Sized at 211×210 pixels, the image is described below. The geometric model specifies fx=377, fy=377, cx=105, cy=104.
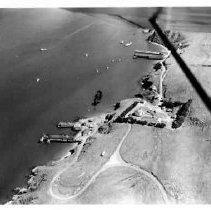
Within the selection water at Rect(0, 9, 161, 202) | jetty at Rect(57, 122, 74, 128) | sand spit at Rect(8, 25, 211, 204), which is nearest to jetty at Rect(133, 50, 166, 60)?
water at Rect(0, 9, 161, 202)

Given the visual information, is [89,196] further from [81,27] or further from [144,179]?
[81,27]

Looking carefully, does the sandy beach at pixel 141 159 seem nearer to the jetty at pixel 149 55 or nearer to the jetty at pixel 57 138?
the jetty at pixel 57 138

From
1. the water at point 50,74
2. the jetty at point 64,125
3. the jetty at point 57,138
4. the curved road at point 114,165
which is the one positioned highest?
the water at point 50,74

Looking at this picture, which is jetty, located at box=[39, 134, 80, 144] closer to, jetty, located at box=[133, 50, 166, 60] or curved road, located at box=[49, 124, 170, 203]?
curved road, located at box=[49, 124, 170, 203]
